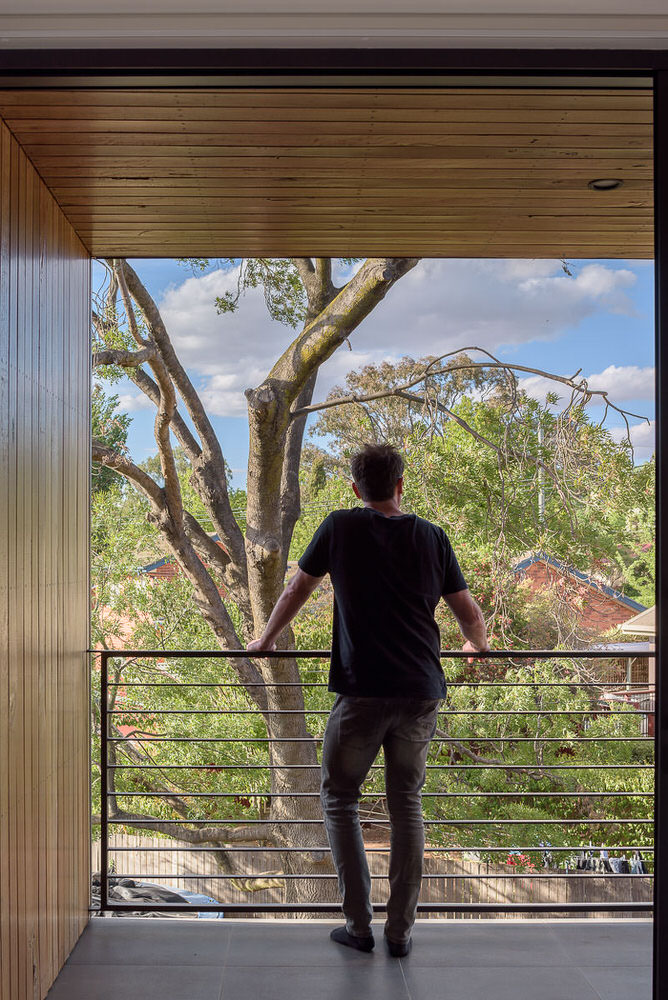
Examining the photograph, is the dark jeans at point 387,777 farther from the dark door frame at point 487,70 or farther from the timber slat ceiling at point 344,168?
the timber slat ceiling at point 344,168

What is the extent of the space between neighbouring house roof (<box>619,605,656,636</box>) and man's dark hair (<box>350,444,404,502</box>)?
7375mm

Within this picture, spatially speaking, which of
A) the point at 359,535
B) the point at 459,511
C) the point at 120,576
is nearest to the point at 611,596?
the point at 459,511

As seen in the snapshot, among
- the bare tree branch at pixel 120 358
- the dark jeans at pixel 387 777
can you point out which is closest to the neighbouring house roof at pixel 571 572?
the bare tree branch at pixel 120 358

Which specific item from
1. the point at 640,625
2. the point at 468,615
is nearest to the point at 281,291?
the point at 640,625

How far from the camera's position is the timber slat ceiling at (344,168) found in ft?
6.97

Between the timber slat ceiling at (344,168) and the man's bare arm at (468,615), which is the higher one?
the timber slat ceiling at (344,168)

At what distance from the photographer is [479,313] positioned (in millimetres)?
12727

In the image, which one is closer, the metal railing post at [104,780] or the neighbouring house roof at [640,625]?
the metal railing post at [104,780]

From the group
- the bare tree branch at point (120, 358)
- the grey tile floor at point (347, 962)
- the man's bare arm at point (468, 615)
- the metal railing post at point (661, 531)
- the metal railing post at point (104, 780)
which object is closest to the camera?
the metal railing post at point (661, 531)

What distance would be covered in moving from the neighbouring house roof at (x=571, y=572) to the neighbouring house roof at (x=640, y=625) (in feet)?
0.19

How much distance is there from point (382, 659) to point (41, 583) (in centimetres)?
98
